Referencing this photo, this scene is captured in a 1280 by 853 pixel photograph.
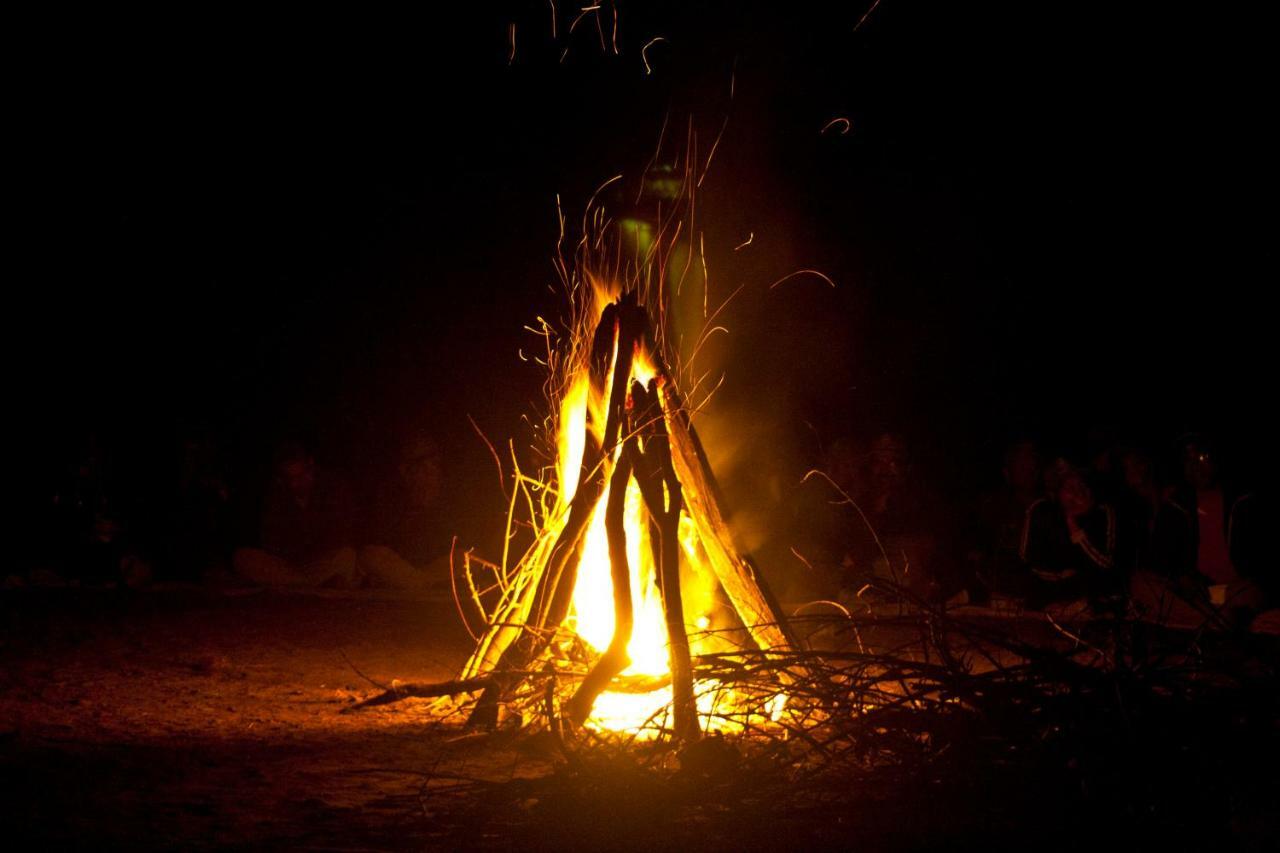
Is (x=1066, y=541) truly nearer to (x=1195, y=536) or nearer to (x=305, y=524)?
(x=1195, y=536)

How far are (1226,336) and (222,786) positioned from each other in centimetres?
1103

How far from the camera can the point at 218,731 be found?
467cm

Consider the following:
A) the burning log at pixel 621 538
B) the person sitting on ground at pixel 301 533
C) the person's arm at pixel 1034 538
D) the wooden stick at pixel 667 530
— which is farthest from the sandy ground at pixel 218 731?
the person's arm at pixel 1034 538

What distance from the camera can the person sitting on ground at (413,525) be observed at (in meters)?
9.75

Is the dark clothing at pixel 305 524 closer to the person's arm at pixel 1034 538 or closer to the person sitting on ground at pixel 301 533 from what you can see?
the person sitting on ground at pixel 301 533

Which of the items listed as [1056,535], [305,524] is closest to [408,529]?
[305,524]

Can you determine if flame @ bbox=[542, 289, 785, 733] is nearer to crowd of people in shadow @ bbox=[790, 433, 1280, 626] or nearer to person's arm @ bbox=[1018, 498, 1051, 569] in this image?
crowd of people in shadow @ bbox=[790, 433, 1280, 626]

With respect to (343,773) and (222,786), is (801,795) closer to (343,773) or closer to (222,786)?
(343,773)

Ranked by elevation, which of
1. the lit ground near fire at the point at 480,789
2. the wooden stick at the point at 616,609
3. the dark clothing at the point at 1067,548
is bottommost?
the lit ground near fire at the point at 480,789

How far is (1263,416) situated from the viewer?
1149 centimetres

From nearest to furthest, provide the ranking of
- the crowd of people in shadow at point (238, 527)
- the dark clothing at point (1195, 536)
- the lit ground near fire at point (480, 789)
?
the lit ground near fire at point (480, 789), the dark clothing at point (1195, 536), the crowd of people in shadow at point (238, 527)

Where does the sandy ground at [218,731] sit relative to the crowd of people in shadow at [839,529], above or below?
below

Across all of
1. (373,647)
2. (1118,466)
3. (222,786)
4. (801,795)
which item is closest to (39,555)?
(373,647)

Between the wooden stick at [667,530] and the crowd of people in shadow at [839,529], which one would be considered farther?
the crowd of people in shadow at [839,529]
